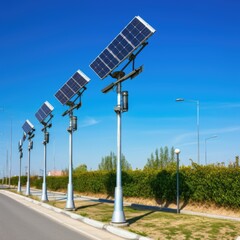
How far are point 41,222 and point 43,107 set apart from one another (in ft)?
51.8

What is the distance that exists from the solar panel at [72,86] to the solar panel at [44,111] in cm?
594

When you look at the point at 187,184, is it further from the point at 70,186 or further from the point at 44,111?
the point at 44,111

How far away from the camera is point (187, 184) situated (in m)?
21.7

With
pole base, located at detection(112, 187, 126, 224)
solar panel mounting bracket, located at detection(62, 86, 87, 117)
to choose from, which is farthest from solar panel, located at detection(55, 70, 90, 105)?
pole base, located at detection(112, 187, 126, 224)

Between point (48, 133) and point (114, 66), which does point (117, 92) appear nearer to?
point (114, 66)

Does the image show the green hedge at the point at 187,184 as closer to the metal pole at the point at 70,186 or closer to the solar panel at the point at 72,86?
the metal pole at the point at 70,186

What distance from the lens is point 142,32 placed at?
1521cm

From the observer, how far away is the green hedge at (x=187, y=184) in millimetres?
18859

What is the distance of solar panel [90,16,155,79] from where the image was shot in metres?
15.1

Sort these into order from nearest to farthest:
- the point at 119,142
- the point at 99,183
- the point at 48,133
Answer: the point at 119,142
the point at 48,133
the point at 99,183

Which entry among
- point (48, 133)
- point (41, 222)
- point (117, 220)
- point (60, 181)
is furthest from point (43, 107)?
point (60, 181)

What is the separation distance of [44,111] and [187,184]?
12967 millimetres

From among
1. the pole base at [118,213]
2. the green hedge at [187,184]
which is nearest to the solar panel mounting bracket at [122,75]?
→ the pole base at [118,213]

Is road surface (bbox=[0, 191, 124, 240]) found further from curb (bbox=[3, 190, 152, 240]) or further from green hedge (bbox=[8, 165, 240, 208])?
green hedge (bbox=[8, 165, 240, 208])
